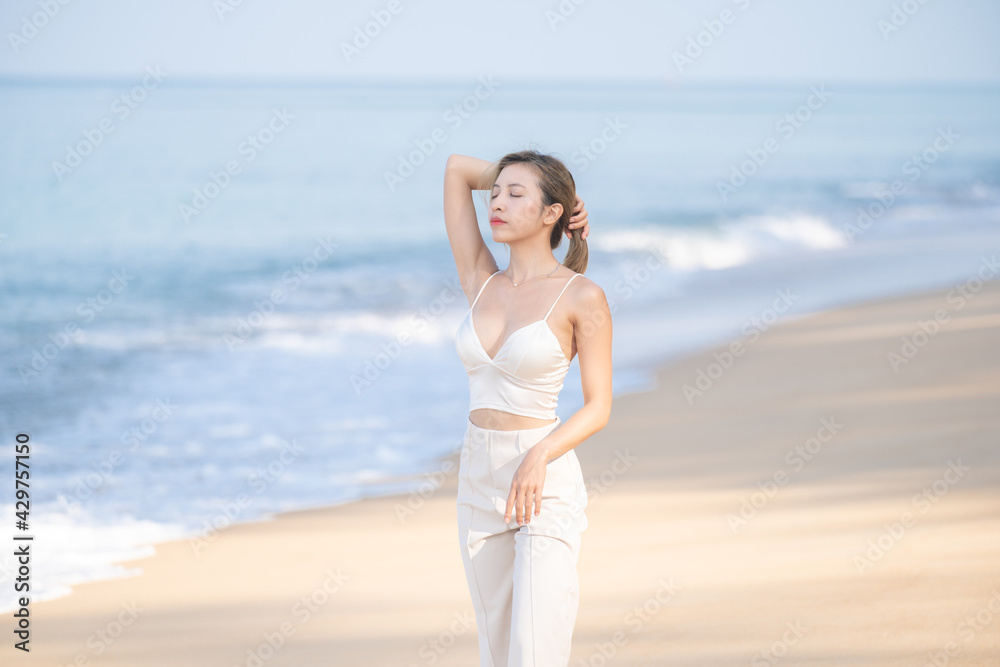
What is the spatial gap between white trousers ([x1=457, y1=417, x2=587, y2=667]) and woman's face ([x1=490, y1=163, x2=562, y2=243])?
0.61m

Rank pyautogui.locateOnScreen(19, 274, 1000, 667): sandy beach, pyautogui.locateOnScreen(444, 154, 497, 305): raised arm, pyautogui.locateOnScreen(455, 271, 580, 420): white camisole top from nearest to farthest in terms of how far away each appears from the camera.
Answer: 1. pyautogui.locateOnScreen(455, 271, 580, 420): white camisole top
2. pyautogui.locateOnScreen(444, 154, 497, 305): raised arm
3. pyautogui.locateOnScreen(19, 274, 1000, 667): sandy beach

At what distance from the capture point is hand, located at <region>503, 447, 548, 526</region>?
2.88m

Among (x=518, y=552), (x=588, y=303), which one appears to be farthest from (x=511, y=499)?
(x=588, y=303)

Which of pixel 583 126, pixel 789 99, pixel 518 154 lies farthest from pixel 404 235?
pixel 789 99

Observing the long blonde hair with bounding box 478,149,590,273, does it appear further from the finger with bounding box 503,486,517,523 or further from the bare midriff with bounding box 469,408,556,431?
the finger with bounding box 503,486,517,523

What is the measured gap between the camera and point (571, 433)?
293 centimetres

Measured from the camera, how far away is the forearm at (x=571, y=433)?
2.91 m

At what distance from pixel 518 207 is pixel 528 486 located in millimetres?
855

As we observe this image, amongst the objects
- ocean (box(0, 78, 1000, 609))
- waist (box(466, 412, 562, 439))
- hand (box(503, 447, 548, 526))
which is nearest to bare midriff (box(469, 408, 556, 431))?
waist (box(466, 412, 562, 439))

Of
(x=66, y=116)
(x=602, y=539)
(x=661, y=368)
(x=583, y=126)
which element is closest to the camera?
(x=602, y=539)

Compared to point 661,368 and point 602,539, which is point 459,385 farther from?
point 602,539

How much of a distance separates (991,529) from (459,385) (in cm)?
596

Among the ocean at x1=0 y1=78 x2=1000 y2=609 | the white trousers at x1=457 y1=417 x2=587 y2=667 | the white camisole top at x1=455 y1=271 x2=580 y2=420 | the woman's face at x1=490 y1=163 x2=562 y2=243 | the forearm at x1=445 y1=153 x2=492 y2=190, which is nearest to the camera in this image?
the white trousers at x1=457 y1=417 x2=587 y2=667

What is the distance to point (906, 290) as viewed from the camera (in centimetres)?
1313
